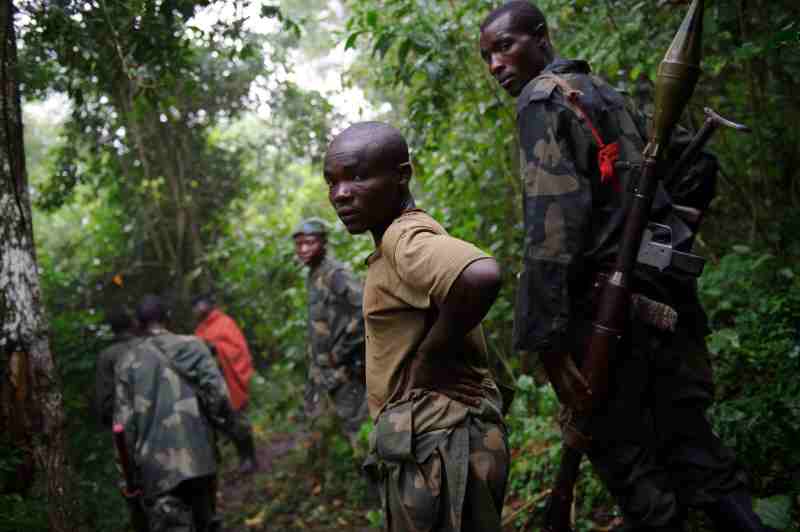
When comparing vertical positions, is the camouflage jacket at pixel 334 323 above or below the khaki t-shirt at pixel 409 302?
below

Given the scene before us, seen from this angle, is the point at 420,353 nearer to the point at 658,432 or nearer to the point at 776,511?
the point at 658,432

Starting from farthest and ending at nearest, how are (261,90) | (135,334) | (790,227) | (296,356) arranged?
(261,90), (296,356), (135,334), (790,227)

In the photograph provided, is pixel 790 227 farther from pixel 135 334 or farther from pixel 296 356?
pixel 135 334

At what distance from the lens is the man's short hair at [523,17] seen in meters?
2.83

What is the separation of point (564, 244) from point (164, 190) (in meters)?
7.46

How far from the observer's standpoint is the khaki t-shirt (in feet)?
6.48

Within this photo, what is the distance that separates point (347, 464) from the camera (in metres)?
6.11

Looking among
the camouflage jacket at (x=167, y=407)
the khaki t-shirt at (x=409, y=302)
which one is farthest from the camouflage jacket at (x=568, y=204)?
the camouflage jacket at (x=167, y=407)

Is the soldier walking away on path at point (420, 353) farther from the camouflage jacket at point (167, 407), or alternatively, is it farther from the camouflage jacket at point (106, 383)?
the camouflage jacket at point (106, 383)

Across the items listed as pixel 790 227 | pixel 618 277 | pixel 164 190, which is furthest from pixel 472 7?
pixel 164 190

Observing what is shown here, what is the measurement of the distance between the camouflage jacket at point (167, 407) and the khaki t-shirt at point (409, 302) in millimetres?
2801

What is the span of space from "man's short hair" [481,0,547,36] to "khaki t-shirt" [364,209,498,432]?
105 centimetres

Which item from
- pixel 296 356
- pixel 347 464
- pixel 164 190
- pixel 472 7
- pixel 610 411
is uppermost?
pixel 472 7

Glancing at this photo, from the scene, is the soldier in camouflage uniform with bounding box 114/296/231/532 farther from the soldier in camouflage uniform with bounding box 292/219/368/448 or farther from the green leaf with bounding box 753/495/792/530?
the green leaf with bounding box 753/495/792/530
